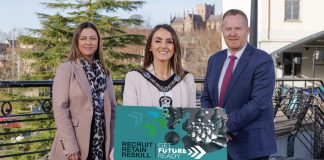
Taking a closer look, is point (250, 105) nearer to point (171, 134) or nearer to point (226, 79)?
point (226, 79)

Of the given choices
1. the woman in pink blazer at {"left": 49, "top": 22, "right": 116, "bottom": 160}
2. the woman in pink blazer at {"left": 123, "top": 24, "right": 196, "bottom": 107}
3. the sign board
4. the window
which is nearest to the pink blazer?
the woman in pink blazer at {"left": 49, "top": 22, "right": 116, "bottom": 160}

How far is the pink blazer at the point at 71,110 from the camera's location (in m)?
3.94

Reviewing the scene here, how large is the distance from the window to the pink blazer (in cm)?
3678

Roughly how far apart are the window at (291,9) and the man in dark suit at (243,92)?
36824 mm

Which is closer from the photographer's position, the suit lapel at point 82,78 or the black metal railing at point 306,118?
the suit lapel at point 82,78

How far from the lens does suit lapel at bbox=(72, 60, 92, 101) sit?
4.00 metres

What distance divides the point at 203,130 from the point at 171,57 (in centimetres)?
80

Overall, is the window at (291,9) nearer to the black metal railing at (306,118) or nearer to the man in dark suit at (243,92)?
the black metal railing at (306,118)

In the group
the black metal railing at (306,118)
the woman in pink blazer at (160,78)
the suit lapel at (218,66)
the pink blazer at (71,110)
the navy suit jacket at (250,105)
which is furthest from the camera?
the black metal railing at (306,118)

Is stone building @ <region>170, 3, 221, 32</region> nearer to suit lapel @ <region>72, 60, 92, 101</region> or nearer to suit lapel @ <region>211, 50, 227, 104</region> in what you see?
suit lapel @ <region>72, 60, 92, 101</region>

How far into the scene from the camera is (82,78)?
403 centimetres

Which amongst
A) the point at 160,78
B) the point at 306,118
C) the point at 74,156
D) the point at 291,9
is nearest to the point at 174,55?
the point at 160,78

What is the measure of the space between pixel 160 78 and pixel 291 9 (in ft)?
122

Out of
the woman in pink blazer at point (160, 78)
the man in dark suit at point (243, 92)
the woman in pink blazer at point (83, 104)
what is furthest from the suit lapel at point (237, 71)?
the woman in pink blazer at point (83, 104)
